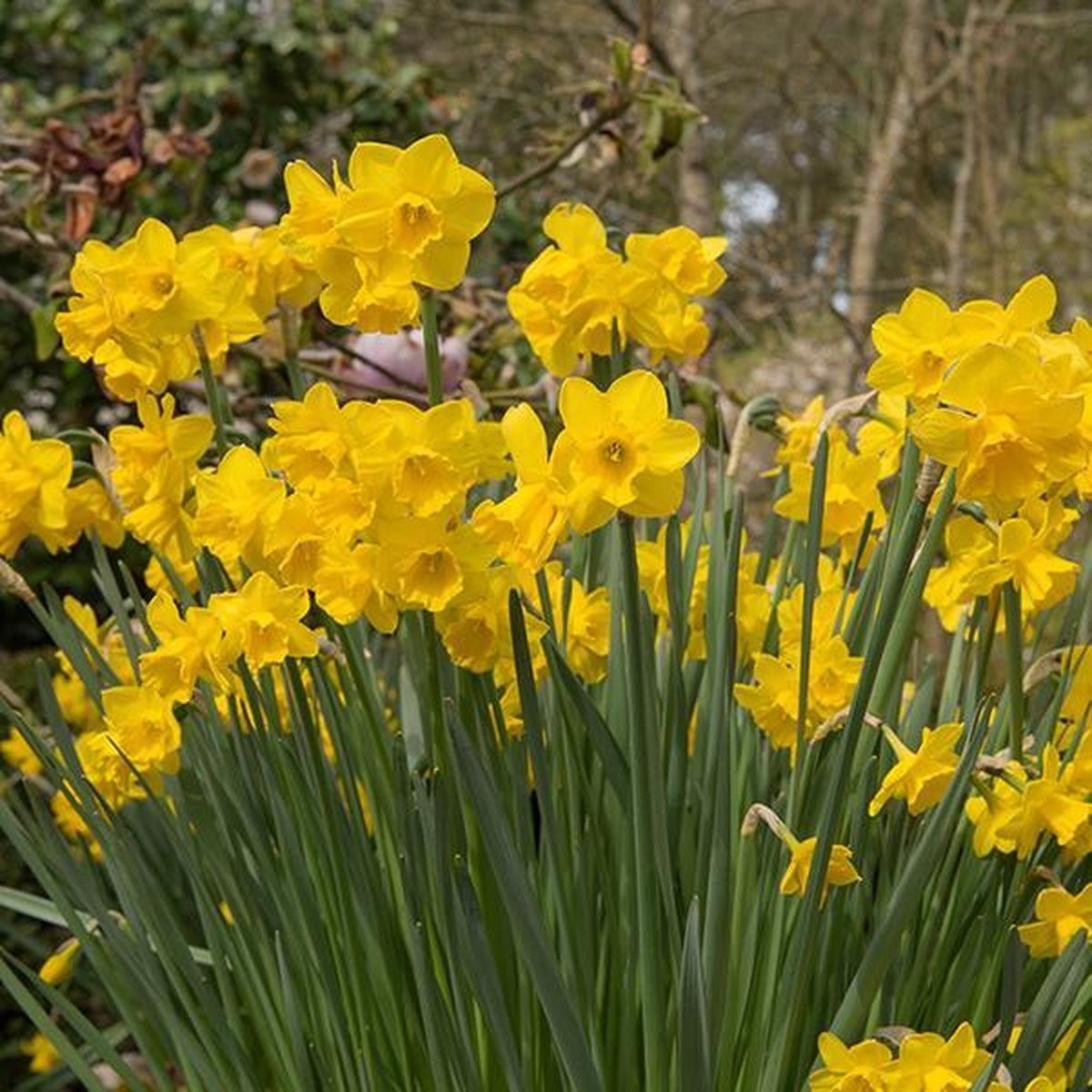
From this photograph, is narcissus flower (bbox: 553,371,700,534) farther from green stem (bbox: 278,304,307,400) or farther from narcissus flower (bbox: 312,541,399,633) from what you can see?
green stem (bbox: 278,304,307,400)

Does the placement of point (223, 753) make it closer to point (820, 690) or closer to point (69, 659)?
point (69, 659)

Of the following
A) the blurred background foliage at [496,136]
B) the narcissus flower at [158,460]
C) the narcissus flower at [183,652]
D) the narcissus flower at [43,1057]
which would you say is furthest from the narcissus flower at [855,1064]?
the narcissus flower at [43,1057]

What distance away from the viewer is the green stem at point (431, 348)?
82 centimetres

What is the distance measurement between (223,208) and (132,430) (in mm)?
2424

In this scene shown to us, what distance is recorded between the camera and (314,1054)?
3.10 feet

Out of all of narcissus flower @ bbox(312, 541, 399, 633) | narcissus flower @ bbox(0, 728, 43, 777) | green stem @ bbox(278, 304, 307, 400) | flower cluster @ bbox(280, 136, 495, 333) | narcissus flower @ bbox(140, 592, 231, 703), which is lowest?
narcissus flower @ bbox(0, 728, 43, 777)

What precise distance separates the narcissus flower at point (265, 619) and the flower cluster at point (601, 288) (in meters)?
0.24

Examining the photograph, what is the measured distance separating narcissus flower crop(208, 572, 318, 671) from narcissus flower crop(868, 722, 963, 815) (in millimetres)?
344

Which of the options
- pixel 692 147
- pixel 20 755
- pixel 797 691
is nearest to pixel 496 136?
pixel 692 147

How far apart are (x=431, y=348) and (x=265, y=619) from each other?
18 centimetres

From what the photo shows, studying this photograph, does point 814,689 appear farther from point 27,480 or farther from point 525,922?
point 27,480

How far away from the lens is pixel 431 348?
83cm

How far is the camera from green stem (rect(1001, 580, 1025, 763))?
0.89 m

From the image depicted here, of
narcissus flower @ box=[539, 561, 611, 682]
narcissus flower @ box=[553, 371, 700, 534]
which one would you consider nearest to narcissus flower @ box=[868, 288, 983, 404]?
narcissus flower @ box=[553, 371, 700, 534]
